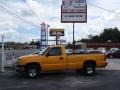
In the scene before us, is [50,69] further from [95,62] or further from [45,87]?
[45,87]

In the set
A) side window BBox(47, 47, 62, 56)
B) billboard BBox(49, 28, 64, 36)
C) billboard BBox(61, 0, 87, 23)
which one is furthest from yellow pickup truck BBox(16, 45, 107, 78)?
billboard BBox(49, 28, 64, 36)

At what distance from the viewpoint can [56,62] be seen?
1997 centimetres

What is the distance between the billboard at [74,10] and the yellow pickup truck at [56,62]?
6.28 meters

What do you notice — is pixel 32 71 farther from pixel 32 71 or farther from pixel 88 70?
pixel 88 70

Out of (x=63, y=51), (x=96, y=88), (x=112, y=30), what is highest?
(x=112, y=30)

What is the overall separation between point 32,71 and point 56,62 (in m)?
1.51

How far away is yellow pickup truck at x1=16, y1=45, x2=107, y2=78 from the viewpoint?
767 inches

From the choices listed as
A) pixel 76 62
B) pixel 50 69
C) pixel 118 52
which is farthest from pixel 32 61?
pixel 118 52

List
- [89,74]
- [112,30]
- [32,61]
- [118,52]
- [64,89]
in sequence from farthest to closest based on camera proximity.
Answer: [112,30]
[118,52]
[89,74]
[32,61]
[64,89]

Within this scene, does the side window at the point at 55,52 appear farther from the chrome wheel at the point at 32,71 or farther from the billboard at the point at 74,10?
the billboard at the point at 74,10

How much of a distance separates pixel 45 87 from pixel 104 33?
143 metres

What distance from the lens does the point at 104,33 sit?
15638cm

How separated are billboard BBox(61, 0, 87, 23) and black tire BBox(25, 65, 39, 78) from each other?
26.5 feet

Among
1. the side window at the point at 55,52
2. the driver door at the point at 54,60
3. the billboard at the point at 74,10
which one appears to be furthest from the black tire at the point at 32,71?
Answer: the billboard at the point at 74,10
